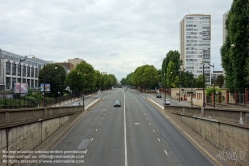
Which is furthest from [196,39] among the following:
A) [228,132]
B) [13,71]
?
[228,132]

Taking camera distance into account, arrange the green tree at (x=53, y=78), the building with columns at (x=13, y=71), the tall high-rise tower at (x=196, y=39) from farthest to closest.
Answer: the tall high-rise tower at (x=196, y=39)
the green tree at (x=53, y=78)
the building with columns at (x=13, y=71)

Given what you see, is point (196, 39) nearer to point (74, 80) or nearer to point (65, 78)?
point (74, 80)

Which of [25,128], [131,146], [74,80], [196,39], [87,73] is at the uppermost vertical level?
[196,39]

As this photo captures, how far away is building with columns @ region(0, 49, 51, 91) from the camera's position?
3431 inches

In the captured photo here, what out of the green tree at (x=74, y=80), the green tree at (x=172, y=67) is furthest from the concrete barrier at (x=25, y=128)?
the green tree at (x=172, y=67)

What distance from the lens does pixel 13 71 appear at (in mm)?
95812

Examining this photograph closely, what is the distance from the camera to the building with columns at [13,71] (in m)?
87.1

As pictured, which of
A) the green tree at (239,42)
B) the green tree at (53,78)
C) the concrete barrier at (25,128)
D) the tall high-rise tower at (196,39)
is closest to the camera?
the concrete barrier at (25,128)

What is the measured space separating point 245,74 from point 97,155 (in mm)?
32703

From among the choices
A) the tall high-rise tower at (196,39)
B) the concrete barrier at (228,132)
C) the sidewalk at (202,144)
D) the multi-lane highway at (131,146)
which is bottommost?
the multi-lane highway at (131,146)

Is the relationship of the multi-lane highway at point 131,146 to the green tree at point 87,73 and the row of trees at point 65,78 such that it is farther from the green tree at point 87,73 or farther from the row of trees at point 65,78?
the green tree at point 87,73

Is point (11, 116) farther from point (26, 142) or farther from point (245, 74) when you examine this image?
point (245, 74)

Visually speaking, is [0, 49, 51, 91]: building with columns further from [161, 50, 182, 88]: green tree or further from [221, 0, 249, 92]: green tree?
[161, 50, 182, 88]: green tree

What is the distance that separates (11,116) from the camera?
18547 mm
